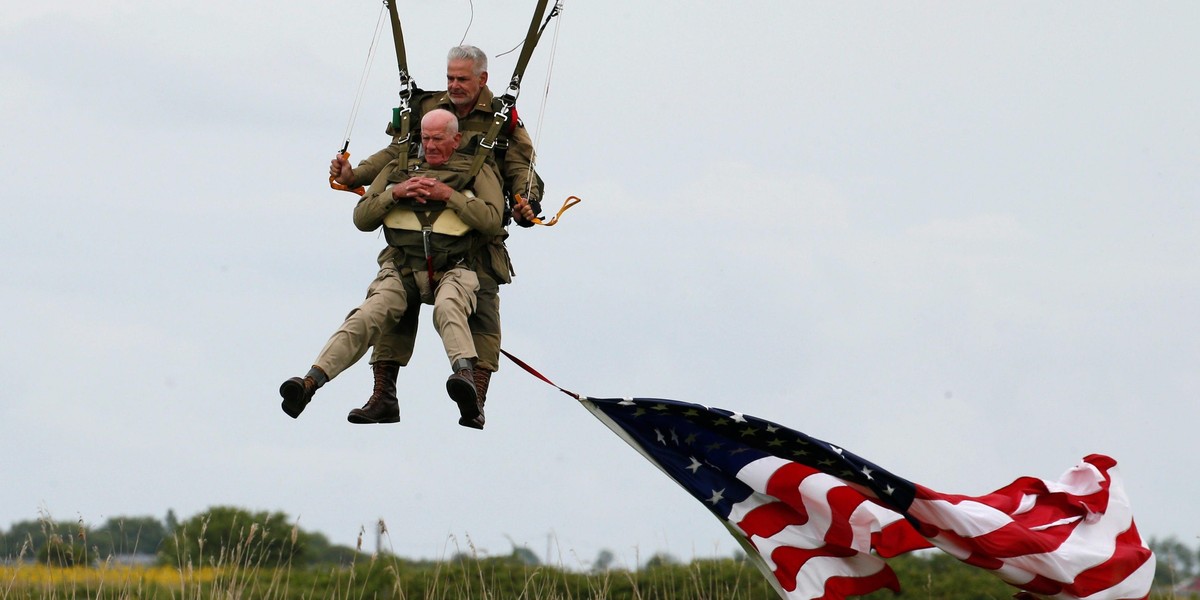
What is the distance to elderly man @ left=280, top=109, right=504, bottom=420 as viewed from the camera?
345 inches

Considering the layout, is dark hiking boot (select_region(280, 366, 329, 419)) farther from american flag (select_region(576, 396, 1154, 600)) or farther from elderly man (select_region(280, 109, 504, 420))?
american flag (select_region(576, 396, 1154, 600))

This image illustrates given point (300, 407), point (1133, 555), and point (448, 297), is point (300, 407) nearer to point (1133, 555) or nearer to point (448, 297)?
point (448, 297)

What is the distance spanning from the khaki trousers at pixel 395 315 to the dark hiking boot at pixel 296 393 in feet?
0.57

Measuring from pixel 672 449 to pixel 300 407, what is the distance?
259 centimetres

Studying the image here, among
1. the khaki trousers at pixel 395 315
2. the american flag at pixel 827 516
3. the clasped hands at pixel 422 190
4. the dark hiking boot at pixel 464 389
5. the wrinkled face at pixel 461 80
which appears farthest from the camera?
the american flag at pixel 827 516

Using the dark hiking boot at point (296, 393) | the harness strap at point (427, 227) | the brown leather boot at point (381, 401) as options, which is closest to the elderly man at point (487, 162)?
the brown leather boot at point (381, 401)

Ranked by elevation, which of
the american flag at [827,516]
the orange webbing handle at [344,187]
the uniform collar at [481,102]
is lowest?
the american flag at [827,516]

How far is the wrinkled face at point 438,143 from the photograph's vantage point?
8.90 m

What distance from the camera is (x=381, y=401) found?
9289 mm

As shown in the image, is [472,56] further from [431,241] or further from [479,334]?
[479,334]

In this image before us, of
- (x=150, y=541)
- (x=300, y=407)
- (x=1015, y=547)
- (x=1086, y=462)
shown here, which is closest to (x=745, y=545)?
(x=1015, y=547)

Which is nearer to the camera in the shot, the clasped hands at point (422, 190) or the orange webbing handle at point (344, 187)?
the clasped hands at point (422, 190)

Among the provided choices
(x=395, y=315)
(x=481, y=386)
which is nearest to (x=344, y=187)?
(x=395, y=315)

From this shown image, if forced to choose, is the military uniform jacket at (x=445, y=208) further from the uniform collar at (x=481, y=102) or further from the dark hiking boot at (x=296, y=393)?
the dark hiking boot at (x=296, y=393)
